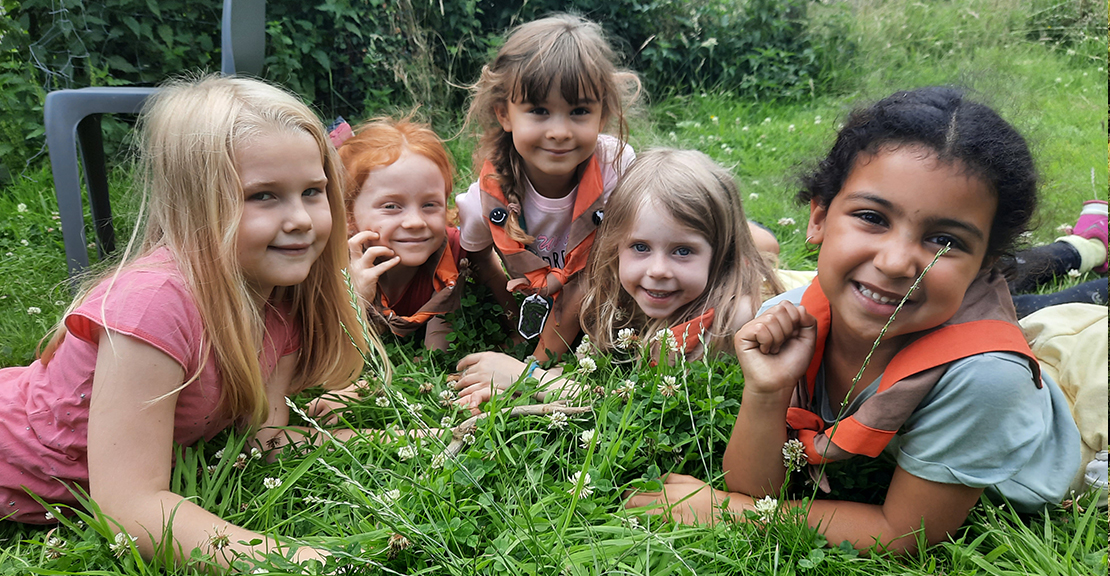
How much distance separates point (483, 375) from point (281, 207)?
101 centimetres

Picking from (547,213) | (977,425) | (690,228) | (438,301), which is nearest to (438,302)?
(438,301)

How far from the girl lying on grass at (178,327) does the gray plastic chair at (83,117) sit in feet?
2.99

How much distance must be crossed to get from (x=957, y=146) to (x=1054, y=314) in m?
1.48

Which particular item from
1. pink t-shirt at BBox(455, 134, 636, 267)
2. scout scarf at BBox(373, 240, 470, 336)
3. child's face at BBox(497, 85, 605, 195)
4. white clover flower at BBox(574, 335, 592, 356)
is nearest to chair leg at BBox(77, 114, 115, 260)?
scout scarf at BBox(373, 240, 470, 336)

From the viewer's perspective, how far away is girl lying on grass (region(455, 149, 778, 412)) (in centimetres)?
276

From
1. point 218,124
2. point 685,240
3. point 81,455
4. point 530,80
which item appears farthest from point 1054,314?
point 81,455

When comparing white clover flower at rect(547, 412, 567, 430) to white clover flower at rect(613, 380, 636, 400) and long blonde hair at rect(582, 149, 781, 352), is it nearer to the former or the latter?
white clover flower at rect(613, 380, 636, 400)

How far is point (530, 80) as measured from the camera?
3037 mm

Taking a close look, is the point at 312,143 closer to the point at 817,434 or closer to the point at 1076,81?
the point at 817,434

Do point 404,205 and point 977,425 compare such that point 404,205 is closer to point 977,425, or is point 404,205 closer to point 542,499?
point 542,499

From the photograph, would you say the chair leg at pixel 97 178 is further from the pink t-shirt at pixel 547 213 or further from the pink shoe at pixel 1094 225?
the pink shoe at pixel 1094 225

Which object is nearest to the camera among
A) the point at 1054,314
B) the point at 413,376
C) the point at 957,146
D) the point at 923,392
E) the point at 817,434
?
the point at 957,146

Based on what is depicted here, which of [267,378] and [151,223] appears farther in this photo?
[267,378]

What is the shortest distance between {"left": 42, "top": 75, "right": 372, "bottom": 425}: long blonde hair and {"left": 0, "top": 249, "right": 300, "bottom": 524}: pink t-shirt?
1.9 inches
